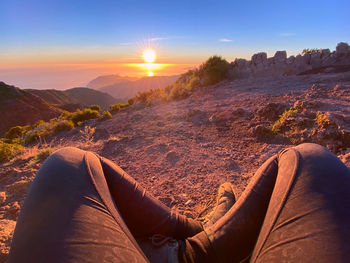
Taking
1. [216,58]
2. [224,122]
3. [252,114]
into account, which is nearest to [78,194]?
[224,122]

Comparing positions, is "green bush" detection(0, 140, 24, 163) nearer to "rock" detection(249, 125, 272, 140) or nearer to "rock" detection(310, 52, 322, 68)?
"rock" detection(249, 125, 272, 140)

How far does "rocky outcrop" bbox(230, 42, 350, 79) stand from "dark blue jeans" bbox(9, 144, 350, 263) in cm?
1176

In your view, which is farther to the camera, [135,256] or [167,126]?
[167,126]

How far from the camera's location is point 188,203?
2439mm

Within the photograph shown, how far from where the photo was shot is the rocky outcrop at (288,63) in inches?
438

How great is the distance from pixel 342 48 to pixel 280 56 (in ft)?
10.7

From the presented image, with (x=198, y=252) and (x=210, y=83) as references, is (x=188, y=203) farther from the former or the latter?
(x=210, y=83)

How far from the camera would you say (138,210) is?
1.31 meters

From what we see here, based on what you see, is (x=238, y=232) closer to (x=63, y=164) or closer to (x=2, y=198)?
(x=63, y=164)

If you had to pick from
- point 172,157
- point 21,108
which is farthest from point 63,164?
point 21,108

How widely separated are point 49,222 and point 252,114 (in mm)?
5002

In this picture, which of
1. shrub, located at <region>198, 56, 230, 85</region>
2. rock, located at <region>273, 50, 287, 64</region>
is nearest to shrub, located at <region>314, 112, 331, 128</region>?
shrub, located at <region>198, 56, 230, 85</region>

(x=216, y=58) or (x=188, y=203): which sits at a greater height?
(x=216, y=58)

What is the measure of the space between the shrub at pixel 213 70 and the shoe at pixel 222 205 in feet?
35.8
